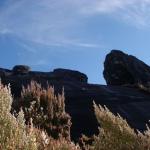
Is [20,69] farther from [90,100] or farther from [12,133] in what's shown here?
[12,133]

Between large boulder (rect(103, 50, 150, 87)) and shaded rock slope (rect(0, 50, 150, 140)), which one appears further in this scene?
large boulder (rect(103, 50, 150, 87))

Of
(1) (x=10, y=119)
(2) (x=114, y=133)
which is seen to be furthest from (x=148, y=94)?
(1) (x=10, y=119)

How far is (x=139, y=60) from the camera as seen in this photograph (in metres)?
38.0

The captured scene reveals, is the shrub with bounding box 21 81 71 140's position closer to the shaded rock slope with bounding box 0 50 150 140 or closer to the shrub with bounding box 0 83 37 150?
the shaded rock slope with bounding box 0 50 150 140

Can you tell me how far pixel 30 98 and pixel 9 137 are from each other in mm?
9831

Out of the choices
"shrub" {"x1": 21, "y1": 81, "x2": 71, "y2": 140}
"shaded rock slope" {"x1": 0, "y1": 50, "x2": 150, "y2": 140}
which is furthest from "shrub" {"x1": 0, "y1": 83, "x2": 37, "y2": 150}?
"shaded rock slope" {"x1": 0, "y1": 50, "x2": 150, "y2": 140}

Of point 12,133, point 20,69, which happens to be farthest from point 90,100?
point 20,69

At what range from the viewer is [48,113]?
1541 centimetres

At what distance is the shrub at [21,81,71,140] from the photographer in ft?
47.0

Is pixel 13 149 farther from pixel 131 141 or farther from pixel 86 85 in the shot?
pixel 86 85

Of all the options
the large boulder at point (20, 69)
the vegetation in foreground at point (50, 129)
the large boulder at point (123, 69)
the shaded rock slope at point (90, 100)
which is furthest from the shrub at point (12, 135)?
the large boulder at point (123, 69)

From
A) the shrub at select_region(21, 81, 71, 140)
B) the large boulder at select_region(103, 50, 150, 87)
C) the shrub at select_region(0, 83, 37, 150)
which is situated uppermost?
the large boulder at select_region(103, 50, 150, 87)

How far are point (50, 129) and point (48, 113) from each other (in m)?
1.21

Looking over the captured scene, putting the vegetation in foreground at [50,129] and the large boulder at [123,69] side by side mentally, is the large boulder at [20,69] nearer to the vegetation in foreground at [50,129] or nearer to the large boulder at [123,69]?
the large boulder at [123,69]
